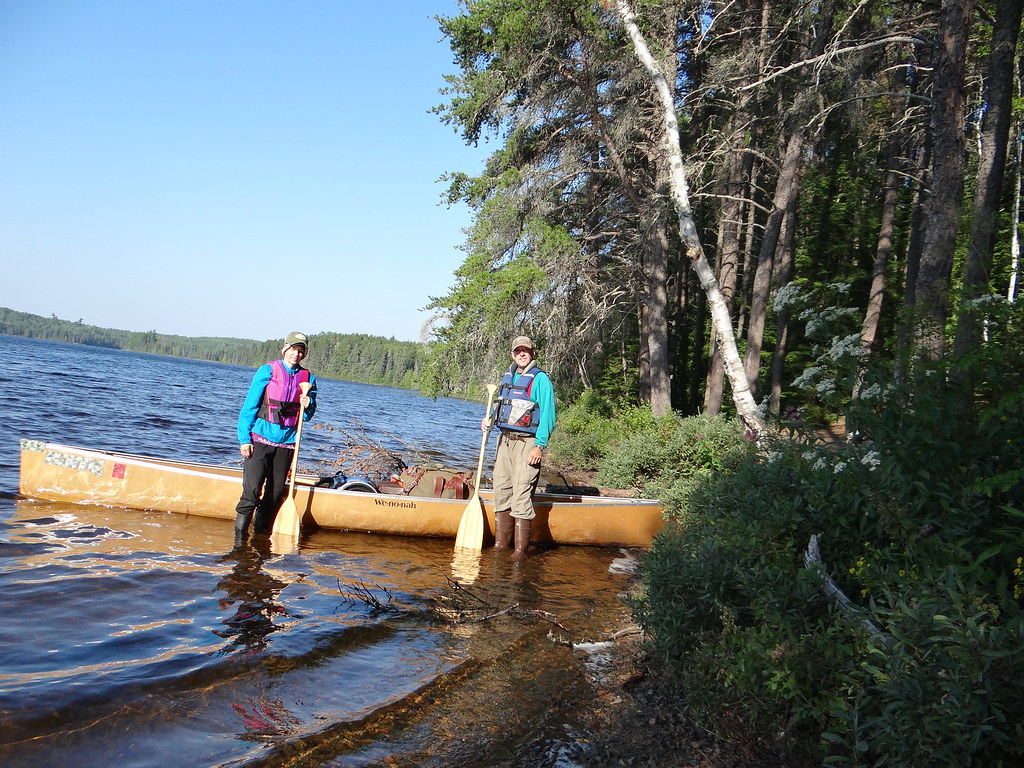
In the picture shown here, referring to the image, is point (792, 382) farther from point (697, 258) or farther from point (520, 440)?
point (520, 440)

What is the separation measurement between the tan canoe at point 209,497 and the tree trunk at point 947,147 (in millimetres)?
4443

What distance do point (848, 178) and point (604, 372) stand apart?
456 inches

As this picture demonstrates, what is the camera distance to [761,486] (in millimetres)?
4180

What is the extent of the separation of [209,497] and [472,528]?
320cm

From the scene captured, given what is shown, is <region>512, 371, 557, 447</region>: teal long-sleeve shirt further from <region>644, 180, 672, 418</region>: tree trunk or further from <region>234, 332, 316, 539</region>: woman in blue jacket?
<region>644, 180, 672, 418</region>: tree trunk

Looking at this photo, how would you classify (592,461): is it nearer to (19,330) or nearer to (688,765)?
(688,765)

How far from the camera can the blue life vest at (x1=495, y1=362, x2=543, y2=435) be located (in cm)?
728

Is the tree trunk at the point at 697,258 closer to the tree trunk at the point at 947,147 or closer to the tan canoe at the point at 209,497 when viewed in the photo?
the tan canoe at the point at 209,497

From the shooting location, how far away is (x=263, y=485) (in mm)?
7277

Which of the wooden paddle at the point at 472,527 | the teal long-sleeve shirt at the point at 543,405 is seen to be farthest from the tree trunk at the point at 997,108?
the wooden paddle at the point at 472,527

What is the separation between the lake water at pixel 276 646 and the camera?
3230mm

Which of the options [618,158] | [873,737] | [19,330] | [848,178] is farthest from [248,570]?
[19,330]

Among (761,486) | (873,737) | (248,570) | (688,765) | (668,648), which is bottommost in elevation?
(248,570)

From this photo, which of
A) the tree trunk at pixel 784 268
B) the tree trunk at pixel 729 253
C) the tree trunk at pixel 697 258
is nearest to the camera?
the tree trunk at pixel 697 258
